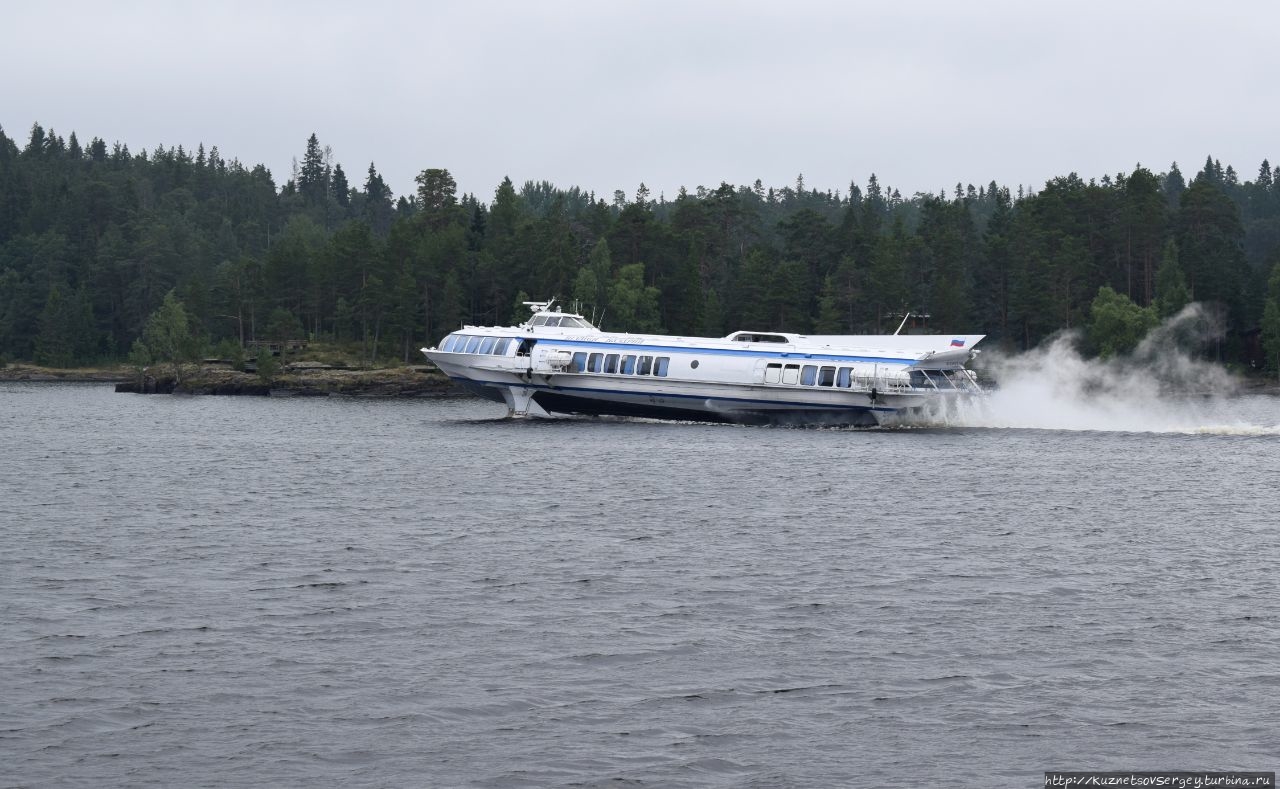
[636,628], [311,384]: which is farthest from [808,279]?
[636,628]

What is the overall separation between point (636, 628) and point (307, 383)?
13348cm

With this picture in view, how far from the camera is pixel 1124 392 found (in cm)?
12925

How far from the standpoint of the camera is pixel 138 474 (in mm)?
59094

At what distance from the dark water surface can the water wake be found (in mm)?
21380

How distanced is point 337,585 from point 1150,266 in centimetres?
15577

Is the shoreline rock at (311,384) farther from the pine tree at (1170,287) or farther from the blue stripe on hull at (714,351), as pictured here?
the pine tree at (1170,287)

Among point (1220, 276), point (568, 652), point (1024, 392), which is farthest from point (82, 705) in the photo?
point (1220, 276)

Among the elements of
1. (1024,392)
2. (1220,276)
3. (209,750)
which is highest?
(1220,276)

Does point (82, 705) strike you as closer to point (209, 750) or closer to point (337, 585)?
point (209, 750)

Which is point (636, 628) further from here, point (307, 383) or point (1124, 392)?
point (307, 383)

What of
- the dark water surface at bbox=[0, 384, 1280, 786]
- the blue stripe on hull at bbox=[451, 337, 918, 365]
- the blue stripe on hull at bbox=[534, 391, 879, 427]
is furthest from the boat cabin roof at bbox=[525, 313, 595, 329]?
the dark water surface at bbox=[0, 384, 1280, 786]

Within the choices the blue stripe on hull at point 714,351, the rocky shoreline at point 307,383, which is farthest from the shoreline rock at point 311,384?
the blue stripe on hull at point 714,351

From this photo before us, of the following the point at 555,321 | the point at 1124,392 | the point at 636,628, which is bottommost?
the point at 636,628

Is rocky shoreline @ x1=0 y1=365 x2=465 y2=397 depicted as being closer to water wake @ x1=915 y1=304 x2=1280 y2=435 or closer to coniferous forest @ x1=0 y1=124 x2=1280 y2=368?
coniferous forest @ x1=0 y1=124 x2=1280 y2=368
